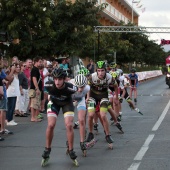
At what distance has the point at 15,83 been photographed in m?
15.2

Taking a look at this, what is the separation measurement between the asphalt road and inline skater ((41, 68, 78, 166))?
1.04 feet

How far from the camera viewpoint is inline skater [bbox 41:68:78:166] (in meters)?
8.73

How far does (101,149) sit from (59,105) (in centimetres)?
171

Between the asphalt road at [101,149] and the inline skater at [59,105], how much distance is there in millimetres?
317

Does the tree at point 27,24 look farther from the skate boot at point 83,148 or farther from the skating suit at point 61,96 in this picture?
the skating suit at point 61,96

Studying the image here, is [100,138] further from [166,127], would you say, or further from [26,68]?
[26,68]

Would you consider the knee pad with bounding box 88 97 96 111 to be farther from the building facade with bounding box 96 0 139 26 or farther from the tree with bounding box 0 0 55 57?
the building facade with bounding box 96 0 139 26

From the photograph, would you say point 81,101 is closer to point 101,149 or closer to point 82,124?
point 82,124

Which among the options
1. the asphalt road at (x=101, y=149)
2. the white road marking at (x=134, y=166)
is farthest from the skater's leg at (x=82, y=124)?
the white road marking at (x=134, y=166)

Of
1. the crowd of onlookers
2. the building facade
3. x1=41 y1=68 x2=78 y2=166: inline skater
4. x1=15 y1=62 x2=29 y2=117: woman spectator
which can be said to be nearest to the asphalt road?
x1=41 y1=68 x2=78 y2=166: inline skater

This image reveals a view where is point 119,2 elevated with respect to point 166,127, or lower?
elevated

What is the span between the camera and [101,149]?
10297 mm

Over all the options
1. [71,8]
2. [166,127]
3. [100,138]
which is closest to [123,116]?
[166,127]

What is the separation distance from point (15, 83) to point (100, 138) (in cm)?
432
